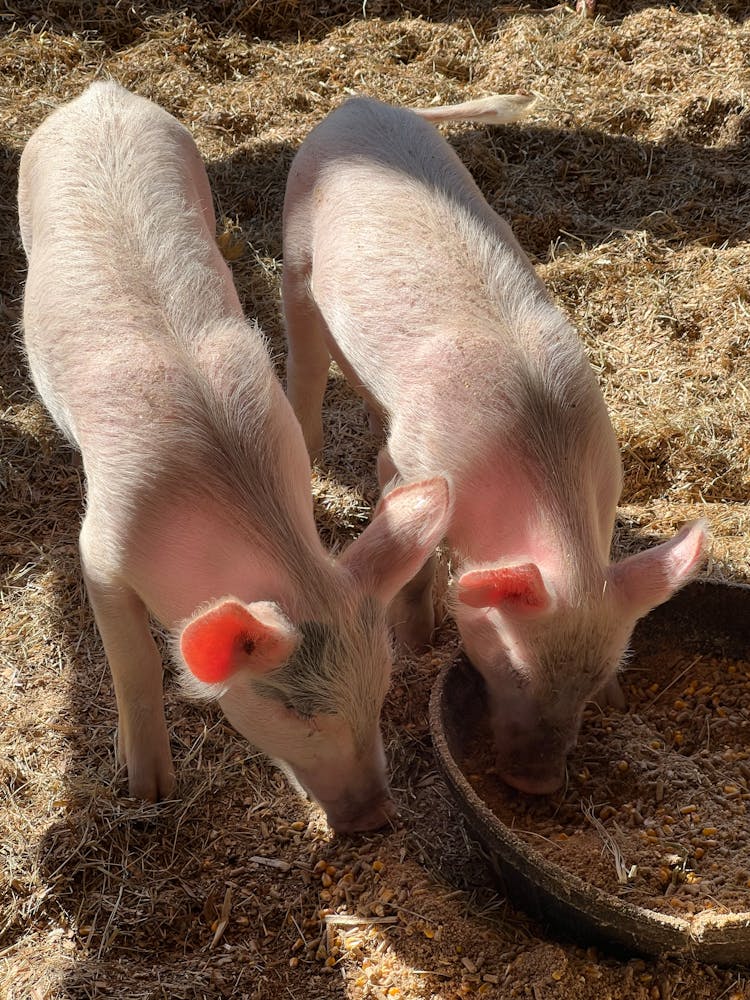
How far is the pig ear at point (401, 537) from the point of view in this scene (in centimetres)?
282

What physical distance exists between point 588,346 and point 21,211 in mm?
2802

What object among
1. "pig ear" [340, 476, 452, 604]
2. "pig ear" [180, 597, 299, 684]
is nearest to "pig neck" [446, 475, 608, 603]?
"pig ear" [340, 476, 452, 604]

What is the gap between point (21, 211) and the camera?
14.3ft

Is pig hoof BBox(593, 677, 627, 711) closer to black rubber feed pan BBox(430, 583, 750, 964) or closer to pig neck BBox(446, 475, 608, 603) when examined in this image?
black rubber feed pan BBox(430, 583, 750, 964)

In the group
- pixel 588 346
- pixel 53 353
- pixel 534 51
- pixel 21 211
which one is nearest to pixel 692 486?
pixel 588 346

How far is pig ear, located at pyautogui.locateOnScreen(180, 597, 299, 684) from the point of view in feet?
8.00

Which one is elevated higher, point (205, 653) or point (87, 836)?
point (205, 653)

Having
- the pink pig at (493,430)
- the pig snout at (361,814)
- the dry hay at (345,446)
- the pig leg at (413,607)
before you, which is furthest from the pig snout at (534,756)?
the pig leg at (413,607)

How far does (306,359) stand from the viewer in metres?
4.67

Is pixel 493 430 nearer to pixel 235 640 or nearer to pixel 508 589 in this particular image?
pixel 508 589

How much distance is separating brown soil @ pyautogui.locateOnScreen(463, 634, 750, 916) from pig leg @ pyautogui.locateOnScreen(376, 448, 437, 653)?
2.30 ft

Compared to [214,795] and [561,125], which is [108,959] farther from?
[561,125]

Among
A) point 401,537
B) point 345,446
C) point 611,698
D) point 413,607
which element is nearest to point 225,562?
point 401,537

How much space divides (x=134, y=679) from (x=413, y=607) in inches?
45.8
